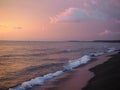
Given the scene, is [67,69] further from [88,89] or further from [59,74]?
[88,89]

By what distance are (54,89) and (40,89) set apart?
0.87m

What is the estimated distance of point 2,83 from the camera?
13625 millimetres

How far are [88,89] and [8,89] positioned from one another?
4.98 metres

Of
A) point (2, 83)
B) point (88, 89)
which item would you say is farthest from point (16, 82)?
point (88, 89)

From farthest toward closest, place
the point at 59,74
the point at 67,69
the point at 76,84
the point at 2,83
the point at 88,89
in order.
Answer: the point at 67,69, the point at 59,74, the point at 2,83, the point at 76,84, the point at 88,89

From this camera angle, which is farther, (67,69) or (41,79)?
(67,69)

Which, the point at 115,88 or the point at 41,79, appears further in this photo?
the point at 41,79

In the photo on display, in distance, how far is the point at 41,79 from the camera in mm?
14195

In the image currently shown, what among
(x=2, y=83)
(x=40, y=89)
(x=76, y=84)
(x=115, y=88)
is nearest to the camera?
(x=115, y=88)

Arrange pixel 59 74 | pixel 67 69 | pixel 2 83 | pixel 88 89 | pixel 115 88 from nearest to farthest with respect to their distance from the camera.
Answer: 1. pixel 115 88
2. pixel 88 89
3. pixel 2 83
4. pixel 59 74
5. pixel 67 69

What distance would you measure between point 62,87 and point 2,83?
15.0 ft

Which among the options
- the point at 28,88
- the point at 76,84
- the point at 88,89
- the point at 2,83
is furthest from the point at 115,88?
the point at 2,83

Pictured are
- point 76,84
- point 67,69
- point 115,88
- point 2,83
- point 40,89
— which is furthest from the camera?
point 67,69

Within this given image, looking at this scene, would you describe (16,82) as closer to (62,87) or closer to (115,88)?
(62,87)
